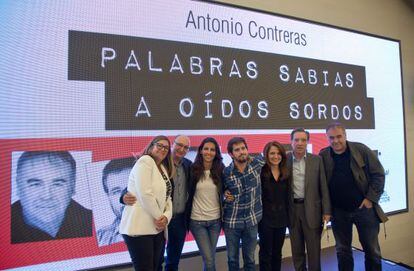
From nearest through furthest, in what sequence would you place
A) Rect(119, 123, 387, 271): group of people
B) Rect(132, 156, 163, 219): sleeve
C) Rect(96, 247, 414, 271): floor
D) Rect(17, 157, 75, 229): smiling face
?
Rect(132, 156, 163, 219): sleeve → Rect(119, 123, 387, 271): group of people → Rect(17, 157, 75, 229): smiling face → Rect(96, 247, 414, 271): floor

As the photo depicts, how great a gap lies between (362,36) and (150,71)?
2.60 meters

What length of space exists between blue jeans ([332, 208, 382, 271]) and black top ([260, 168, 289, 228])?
48 centimetres

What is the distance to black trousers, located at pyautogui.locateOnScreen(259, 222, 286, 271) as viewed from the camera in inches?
85.8

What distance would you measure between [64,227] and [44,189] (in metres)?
0.29

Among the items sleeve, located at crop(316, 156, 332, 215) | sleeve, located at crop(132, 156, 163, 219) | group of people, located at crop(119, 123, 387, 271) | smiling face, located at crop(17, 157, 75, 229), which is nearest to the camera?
sleeve, located at crop(132, 156, 163, 219)

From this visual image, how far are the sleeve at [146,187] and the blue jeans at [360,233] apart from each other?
1364mm

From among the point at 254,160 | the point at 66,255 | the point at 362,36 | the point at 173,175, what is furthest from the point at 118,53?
the point at 362,36

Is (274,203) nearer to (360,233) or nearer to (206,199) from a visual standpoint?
(206,199)

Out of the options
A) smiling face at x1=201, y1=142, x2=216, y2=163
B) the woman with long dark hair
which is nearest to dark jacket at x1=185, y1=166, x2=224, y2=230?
the woman with long dark hair

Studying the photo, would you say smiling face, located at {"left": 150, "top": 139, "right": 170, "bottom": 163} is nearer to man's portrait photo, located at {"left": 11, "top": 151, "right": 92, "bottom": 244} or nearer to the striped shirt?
the striped shirt

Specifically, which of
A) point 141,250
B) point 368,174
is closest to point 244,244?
point 141,250

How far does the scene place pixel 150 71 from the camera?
258cm

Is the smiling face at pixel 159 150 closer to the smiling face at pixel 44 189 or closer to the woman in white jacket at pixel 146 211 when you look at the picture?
the woman in white jacket at pixel 146 211

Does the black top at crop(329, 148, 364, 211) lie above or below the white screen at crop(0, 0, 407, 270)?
below
